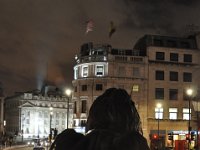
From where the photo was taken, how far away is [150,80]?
6669cm

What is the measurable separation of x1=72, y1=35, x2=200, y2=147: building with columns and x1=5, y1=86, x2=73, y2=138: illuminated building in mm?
83725

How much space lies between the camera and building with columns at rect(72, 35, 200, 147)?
6550 cm

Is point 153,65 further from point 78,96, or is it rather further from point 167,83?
point 78,96

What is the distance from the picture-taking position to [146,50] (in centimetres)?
6725

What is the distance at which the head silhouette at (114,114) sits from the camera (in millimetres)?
6461

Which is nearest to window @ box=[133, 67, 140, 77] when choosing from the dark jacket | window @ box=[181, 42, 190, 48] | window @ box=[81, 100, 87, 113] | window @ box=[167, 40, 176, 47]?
window @ box=[167, 40, 176, 47]

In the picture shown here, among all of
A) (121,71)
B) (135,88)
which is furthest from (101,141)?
(135,88)

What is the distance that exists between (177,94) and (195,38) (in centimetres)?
1036

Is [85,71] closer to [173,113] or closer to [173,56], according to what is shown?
[173,56]

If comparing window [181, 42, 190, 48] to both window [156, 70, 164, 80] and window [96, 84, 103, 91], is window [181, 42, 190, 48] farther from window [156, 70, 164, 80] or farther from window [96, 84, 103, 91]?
window [96, 84, 103, 91]

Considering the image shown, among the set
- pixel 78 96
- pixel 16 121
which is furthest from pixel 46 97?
pixel 78 96

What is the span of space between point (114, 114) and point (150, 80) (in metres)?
60.7

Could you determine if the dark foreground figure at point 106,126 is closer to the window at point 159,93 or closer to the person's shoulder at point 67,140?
the person's shoulder at point 67,140

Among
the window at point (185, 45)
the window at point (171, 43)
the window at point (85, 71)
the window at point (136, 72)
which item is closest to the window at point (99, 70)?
the window at point (85, 71)
